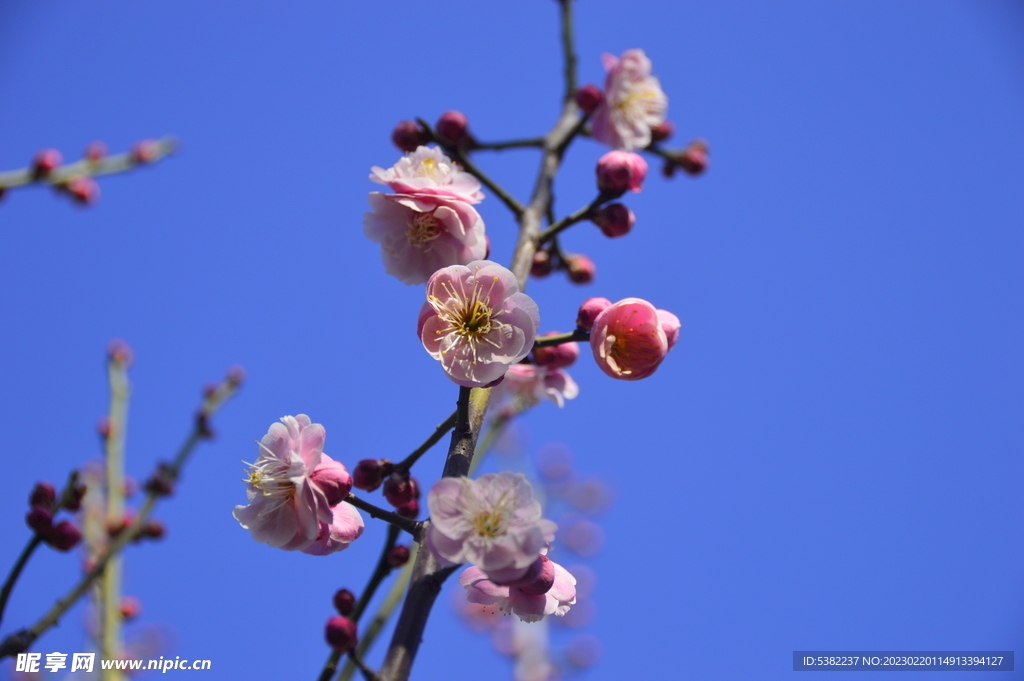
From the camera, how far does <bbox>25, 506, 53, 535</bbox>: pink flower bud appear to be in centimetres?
217

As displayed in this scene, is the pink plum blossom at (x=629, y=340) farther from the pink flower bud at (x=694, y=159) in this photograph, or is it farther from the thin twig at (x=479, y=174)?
the pink flower bud at (x=694, y=159)

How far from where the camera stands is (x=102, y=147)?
4.38m

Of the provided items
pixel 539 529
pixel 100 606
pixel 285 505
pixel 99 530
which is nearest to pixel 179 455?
pixel 99 530

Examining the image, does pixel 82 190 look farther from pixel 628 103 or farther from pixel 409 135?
pixel 628 103

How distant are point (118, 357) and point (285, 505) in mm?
3309

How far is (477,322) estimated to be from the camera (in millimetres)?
1641

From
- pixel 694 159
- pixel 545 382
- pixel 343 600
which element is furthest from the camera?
pixel 694 159

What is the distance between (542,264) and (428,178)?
0.85 m

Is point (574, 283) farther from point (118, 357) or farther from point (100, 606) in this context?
point (118, 357)

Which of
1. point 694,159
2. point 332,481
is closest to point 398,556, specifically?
point 332,481

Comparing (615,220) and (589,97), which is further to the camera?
(589,97)

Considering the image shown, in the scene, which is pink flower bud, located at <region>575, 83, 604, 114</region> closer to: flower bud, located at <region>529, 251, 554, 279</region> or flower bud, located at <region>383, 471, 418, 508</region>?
flower bud, located at <region>529, 251, 554, 279</region>

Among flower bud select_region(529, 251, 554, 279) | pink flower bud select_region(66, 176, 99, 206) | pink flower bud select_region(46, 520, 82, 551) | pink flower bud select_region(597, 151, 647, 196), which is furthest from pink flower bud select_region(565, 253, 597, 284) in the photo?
pink flower bud select_region(66, 176, 99, 206)

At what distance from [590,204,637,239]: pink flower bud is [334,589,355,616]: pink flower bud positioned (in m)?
1.41
